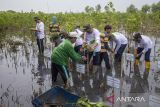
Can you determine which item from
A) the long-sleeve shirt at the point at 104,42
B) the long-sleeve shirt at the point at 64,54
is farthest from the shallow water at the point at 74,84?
the long-sleeve shirt at the point at 64,54

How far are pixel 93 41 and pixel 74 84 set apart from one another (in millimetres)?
1469

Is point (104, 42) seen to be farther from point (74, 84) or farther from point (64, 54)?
point (64, 54)

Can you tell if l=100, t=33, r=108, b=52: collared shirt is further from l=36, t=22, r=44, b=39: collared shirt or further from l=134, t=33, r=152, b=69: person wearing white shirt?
l=36, t=22, r=44, b=39: collared shirt

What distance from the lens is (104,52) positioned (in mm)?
10273

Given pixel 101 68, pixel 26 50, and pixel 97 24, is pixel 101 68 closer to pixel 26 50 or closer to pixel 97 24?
pixel 26 50

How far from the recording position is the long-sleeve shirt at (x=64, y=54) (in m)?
7.75

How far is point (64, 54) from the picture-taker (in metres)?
8.00

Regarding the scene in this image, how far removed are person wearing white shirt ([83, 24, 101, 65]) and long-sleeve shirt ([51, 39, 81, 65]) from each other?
1.62 metres

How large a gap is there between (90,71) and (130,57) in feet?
5.09

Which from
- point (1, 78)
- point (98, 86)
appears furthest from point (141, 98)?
point (1, 78)

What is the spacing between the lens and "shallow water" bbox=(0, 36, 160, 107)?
314 inches

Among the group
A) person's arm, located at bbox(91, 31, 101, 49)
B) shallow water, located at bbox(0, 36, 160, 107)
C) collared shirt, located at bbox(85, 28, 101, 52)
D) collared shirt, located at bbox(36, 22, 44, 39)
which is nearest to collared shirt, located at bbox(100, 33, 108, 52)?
collared shirt, located at bbox(85, 28, 101, 52)

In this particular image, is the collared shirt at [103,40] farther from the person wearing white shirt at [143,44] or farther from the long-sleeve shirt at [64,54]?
the long-sleeve shirt at [64,54]

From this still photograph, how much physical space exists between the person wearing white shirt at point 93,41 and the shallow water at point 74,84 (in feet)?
2.45
